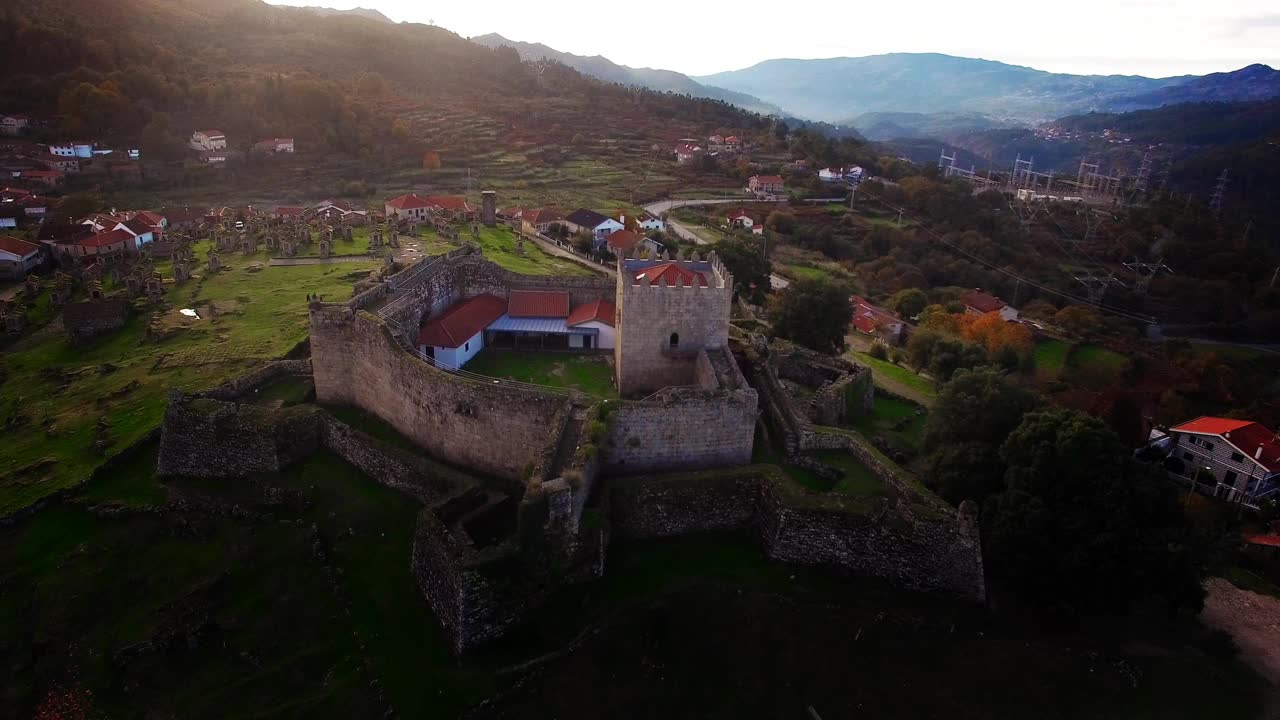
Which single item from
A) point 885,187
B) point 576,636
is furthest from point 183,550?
point 885,187

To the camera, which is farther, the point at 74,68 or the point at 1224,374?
the point at 74,68

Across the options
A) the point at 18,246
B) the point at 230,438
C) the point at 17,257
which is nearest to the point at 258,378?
the point at 230,438

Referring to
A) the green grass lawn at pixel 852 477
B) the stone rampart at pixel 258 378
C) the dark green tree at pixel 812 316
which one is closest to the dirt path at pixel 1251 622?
the green grass lawn at pixel 852 477

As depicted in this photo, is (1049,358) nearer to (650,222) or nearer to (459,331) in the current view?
(650,222)

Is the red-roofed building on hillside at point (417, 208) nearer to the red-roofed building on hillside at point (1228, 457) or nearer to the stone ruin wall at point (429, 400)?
the stone ruin wall at point (429, 400)

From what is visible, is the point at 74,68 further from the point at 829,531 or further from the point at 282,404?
the point at 829,531

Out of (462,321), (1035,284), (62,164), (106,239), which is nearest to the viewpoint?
(462,321)
